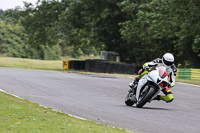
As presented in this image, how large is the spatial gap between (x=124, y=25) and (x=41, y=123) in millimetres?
36238

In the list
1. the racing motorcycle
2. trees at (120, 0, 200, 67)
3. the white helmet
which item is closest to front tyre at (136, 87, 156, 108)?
the racing motorcycle

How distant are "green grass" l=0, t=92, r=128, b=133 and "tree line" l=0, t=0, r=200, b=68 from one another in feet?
87.8

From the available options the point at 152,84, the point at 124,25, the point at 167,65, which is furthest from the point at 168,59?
the point at 124,25

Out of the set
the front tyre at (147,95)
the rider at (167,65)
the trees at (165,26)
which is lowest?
the front tyre at (147,95)

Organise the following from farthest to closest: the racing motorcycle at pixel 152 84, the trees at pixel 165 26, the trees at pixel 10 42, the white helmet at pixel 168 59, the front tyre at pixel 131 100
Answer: the trees at pixel 10 42 → the trees at pixel 165 26 → the front tyre at pixel 131 100 → the racing motorcycle at pixel 152 84 → the white helmet at pixel 168 59

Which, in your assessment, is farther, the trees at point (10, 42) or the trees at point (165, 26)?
the trees at point (10, 42)

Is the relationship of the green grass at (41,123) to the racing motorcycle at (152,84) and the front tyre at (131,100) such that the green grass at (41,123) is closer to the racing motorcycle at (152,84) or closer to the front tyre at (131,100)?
the racing motorcycle at (152,84)

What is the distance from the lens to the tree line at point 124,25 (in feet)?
127

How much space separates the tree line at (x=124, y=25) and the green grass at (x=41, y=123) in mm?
26773

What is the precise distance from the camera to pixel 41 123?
8.52 metres

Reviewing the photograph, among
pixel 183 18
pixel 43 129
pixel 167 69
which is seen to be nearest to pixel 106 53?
pixel 183 18

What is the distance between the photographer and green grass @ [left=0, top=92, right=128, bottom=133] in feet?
25.5

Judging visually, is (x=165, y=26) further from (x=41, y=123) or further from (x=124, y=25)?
(x=41, y=123)

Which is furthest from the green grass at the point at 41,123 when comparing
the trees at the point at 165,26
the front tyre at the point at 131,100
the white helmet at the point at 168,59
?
the trees at the point at 165,26
